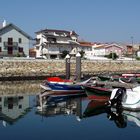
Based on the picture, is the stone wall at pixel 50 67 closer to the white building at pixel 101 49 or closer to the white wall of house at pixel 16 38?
the white wall of house at pixel 16 38

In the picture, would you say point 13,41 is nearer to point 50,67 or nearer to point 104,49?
point 50,67

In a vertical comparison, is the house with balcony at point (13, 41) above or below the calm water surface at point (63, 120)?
above

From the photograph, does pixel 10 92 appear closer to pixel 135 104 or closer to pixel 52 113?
pixel 52 113

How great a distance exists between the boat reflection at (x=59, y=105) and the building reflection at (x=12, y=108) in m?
1.03

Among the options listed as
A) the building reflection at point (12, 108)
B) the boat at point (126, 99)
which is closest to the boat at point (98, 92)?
the boat at point (126, 99)

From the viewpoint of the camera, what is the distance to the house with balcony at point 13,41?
72.6 m

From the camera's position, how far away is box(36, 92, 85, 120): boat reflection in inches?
931

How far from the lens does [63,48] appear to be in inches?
3383

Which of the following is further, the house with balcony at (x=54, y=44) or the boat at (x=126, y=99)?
the house with balcony at (x=54, y=44)

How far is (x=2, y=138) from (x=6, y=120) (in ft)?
15.4

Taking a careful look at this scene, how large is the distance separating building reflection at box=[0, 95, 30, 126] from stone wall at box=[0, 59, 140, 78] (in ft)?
64.5

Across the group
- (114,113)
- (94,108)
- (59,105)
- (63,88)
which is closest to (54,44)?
(63,88)

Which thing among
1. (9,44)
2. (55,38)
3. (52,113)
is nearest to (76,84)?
(52,113)

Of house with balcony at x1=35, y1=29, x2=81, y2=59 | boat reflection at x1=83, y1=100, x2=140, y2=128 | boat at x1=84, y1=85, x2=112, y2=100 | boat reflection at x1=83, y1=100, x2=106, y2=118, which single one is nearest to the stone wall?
house with balcony at x1=35, y1=29, x2=81, y2=59
